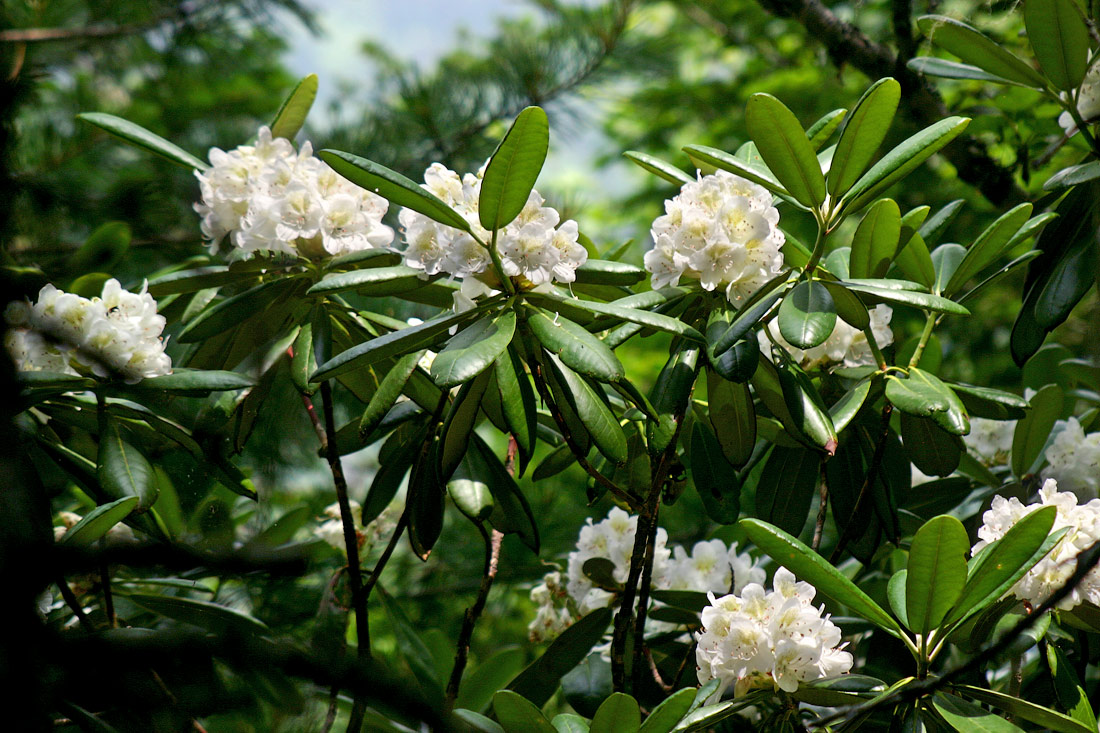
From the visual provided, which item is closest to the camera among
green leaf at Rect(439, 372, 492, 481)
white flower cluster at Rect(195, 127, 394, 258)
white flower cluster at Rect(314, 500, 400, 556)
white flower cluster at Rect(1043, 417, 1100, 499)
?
green leaf at Rect(439, 372, 492, 481)

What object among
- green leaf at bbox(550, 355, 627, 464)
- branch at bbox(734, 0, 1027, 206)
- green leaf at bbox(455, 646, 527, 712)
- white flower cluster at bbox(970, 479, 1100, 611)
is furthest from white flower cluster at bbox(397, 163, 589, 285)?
branch at bbox(734, 0, 1027, 206)

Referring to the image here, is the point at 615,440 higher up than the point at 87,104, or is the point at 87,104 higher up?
the point at 87,104

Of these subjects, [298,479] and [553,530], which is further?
[298,479]

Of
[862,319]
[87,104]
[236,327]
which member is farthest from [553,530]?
[87,104]

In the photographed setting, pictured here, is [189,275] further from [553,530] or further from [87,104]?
[87,104]

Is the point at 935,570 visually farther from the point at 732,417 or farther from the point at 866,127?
the point at 866,127

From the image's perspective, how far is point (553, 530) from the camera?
2305 millimetres

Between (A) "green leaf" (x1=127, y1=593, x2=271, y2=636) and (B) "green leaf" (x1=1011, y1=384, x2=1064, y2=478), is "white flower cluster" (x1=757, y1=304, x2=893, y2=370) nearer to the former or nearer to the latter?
Result: (B) "green leaf" (x1=1011, y1=384, x2=1064, y2=478)

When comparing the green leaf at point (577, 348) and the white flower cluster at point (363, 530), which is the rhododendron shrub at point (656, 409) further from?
the white flower cluster at point (363, 530)

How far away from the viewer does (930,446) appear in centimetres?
110

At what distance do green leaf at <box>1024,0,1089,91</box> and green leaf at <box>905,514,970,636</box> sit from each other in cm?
67

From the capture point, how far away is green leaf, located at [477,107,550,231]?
0.84m

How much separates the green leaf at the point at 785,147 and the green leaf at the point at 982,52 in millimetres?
378

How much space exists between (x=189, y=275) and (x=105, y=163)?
319cm
